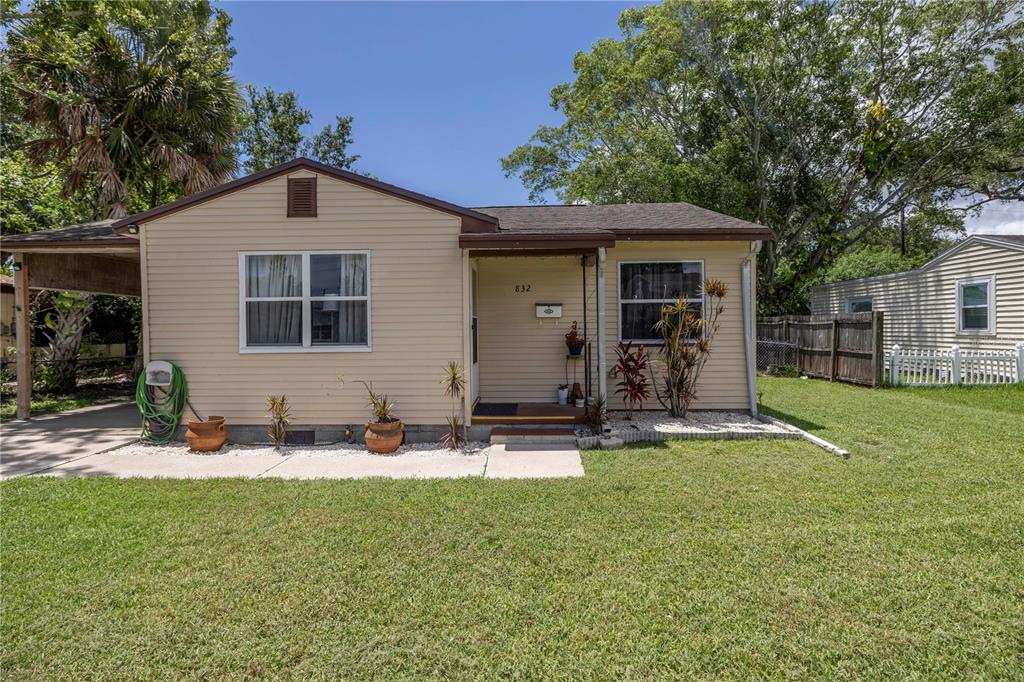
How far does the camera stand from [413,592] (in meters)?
2.75

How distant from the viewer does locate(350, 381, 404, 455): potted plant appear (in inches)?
231

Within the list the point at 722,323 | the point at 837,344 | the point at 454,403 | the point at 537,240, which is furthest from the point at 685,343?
the point at 837,344

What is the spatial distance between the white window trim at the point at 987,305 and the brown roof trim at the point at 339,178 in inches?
512

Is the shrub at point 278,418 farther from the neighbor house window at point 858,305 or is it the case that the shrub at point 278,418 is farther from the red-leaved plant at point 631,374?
the neighbor house window at point 858,305

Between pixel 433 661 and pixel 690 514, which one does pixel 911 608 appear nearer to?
pixel 690 514

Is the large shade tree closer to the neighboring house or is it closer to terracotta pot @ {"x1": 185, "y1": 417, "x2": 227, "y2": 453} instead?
the neighboring house

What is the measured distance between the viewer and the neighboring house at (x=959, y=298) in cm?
1130

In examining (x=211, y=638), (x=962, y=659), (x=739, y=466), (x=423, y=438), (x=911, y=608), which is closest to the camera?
(x=962, y=659)

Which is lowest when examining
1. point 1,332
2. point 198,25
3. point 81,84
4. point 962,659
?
point 962,659

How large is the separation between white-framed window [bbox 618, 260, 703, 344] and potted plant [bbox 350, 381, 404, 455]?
3.72 meters

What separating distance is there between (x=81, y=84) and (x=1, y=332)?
19.6 ft

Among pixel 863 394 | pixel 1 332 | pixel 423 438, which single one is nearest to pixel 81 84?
pixel 1 332

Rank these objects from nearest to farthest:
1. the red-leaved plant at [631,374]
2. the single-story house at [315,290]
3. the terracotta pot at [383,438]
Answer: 1. the terracotta pot at [383,438]
2. the single-story house at [315,290]
3. the red-leaved plant at [631,374]

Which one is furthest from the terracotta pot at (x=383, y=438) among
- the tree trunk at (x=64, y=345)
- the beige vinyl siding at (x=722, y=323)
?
the tree trunk at (x=64, y=345)
